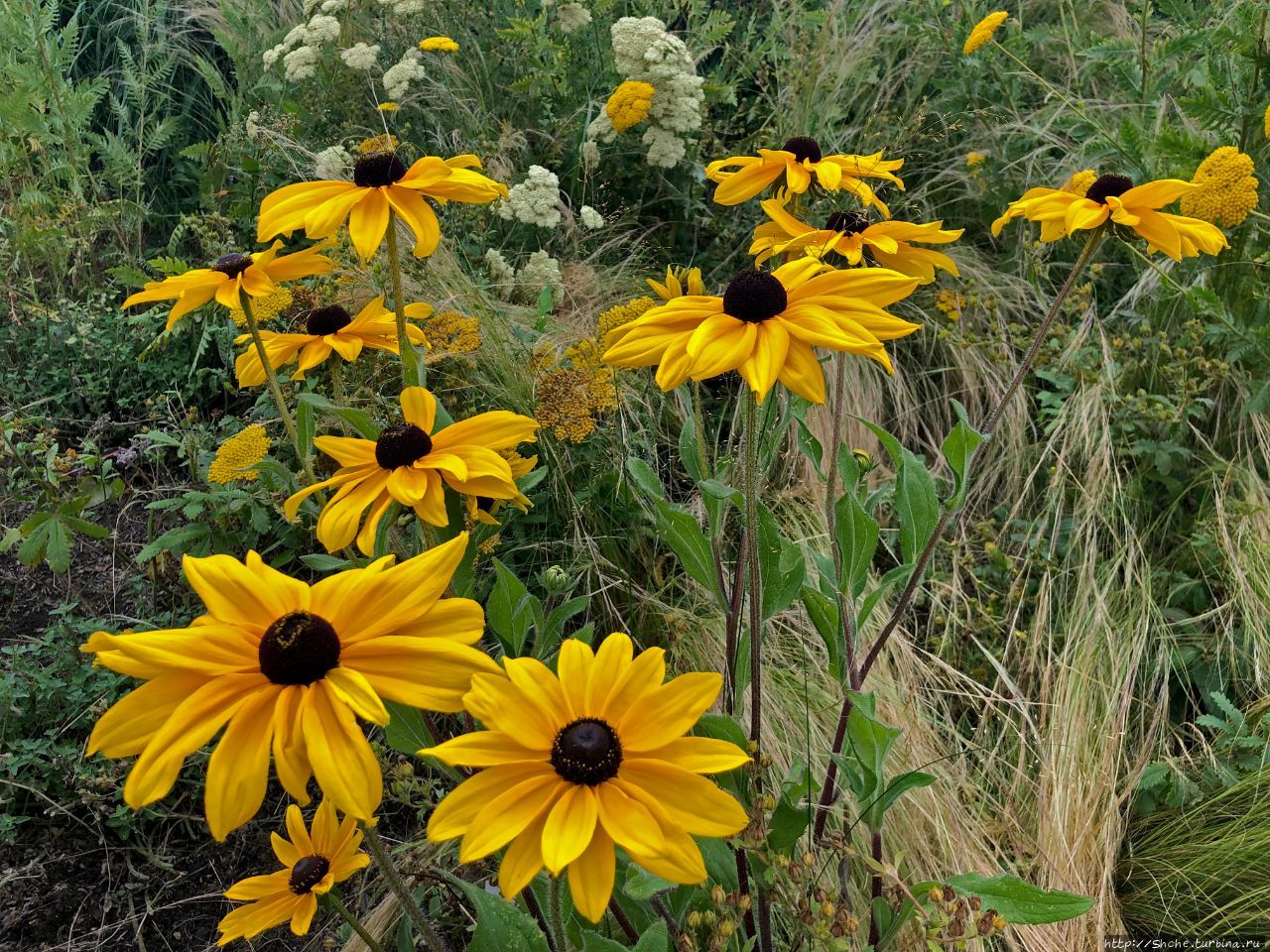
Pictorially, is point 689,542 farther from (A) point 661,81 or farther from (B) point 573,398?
(A) point 661,81

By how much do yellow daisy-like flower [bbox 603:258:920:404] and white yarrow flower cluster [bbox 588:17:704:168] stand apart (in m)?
2.05

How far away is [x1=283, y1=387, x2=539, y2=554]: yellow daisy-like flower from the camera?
1013 millimetres

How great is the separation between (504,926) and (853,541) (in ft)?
2.07

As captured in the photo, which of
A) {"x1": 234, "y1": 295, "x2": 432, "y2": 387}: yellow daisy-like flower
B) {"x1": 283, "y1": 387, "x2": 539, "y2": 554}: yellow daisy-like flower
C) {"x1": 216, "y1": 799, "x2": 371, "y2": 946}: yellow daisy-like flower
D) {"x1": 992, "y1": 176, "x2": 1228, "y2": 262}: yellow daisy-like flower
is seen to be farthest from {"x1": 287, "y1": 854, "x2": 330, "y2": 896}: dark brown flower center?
{"x1": 992, "y1": 176, "x2": 1228, "y2": 262}: yellow daisy-like flower

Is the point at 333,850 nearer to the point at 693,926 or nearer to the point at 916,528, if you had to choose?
the point at 693,926

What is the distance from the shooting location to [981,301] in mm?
2645

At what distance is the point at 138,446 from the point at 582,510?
122 cm

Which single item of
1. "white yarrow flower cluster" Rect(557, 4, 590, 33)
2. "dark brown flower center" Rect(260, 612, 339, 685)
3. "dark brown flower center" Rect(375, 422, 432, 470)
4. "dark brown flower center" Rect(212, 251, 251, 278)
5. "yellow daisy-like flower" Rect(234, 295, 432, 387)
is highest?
"dark brown flower center" Rect(260, 612, 339, 685)

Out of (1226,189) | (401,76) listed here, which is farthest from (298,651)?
(401,76)

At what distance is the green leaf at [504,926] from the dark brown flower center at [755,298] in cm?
65

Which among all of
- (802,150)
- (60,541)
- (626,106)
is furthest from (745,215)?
(60,541)

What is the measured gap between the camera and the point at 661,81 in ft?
9.62

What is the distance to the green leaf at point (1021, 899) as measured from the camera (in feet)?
3.49

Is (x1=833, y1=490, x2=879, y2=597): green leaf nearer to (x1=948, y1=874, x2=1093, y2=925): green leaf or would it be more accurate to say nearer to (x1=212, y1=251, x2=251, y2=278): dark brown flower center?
(x1=948, y1=874, x2=1093, y2=925): green leaf
